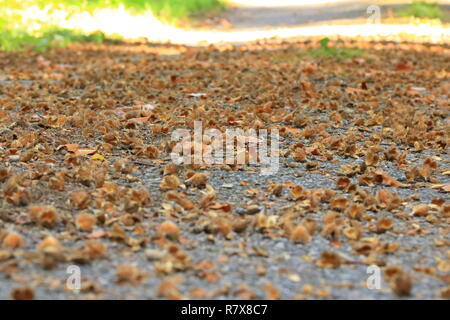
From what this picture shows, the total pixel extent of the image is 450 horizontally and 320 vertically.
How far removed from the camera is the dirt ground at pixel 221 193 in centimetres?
284

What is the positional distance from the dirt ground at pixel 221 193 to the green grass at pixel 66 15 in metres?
3.63

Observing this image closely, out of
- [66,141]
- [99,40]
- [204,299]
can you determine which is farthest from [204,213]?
[99,40]

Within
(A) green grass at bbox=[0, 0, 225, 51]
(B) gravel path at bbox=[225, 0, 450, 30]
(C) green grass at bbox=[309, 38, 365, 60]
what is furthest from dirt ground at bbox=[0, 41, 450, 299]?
(B) gravel path at bbox=[225, 0, 450, 30]

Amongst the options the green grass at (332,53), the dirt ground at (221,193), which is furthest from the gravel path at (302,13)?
the dirt ground at (221,193)

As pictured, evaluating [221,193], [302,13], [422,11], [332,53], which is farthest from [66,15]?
[221,193]

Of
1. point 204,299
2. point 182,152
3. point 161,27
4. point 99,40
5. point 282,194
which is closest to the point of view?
point 204,299

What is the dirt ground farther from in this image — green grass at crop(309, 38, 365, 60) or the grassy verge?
the grassy verge

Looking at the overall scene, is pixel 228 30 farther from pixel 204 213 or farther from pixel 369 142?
pixel 204 213

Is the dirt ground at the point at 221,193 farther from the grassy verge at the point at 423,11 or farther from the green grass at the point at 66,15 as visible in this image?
the grassy verge at the point at 423,11

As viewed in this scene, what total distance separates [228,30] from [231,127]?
1080 centimetres

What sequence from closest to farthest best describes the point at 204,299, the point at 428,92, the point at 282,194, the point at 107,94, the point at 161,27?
the point at 204,299 < the point at 282,194 < the point at 107,94 < the point at 428,92 < the point at 161,27

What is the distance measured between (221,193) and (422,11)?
13434 millimetres

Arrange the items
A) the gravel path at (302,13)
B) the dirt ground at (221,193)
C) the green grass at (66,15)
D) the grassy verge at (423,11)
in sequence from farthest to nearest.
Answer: the gravel path at (302,13) → the grassy verge at (423,11) → the green grass at (66,15) → the dirt ground at (221,193)

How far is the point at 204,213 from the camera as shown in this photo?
3592 mm
